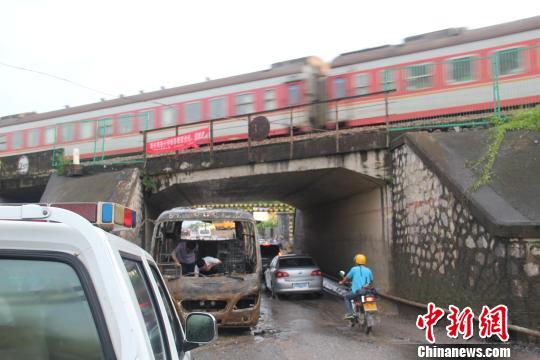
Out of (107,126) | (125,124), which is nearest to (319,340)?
(125,124)

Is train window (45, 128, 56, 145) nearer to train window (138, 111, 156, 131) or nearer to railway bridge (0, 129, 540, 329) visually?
railway bridge (0, 129, 540, 329)

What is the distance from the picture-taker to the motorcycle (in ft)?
30.8

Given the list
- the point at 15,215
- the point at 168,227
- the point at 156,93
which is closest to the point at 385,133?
the point at 168,227

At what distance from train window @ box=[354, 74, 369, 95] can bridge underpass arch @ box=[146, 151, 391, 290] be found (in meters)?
3.27

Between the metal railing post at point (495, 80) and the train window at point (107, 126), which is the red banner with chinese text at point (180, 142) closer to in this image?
the train window at point (107, 126)

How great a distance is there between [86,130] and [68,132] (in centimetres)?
103

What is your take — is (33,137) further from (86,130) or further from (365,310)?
(365,310)

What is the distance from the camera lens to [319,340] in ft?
29.1

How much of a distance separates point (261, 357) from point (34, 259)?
21.9ft

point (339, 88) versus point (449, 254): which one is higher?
point (339, 88)

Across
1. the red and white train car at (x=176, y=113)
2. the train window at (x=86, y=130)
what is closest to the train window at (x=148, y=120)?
the red and white train car at (x=176, y=113)

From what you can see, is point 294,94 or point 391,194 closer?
point 391,194

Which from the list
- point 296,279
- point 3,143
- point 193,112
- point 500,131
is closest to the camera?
point 500,131

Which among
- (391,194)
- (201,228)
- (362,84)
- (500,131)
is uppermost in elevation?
(362,84)
